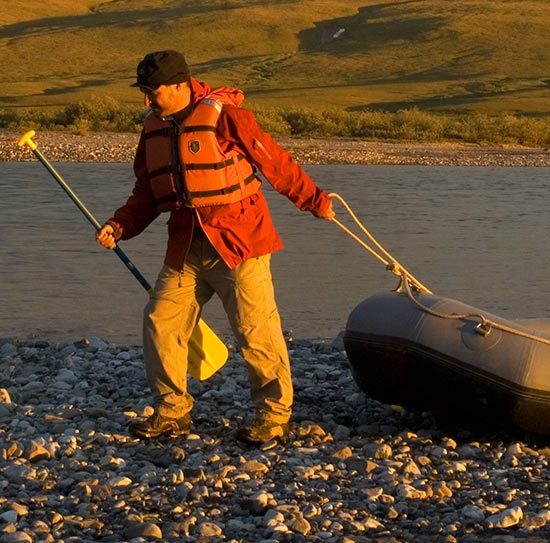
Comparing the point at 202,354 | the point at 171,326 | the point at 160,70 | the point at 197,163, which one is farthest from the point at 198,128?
the point at 202,354

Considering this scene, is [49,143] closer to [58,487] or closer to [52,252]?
[52,252]

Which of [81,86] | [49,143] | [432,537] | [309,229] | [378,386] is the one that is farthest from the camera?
[81,86]

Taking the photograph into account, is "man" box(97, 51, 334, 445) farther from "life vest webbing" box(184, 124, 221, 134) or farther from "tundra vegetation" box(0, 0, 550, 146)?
"tundra vegetation" box(0, 0, 550, 146)

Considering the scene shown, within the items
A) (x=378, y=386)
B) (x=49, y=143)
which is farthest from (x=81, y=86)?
(x=378, y=386)

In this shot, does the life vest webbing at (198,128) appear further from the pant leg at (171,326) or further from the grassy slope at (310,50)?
the grassy slope at (310,50)

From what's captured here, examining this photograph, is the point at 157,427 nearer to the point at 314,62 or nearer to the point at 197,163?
the point at 197,163

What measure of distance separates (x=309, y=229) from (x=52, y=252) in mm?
4208

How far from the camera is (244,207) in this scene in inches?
263

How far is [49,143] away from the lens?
33.4m

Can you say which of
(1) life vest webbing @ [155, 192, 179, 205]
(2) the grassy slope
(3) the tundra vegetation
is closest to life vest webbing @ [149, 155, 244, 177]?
(1) life vest webbing @ [155, 192, 179, 205]

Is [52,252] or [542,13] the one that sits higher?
[52,252]

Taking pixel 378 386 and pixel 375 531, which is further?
pixel 378 386

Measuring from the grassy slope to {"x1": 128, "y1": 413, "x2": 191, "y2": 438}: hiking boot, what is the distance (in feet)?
153

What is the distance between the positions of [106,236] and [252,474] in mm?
1387
